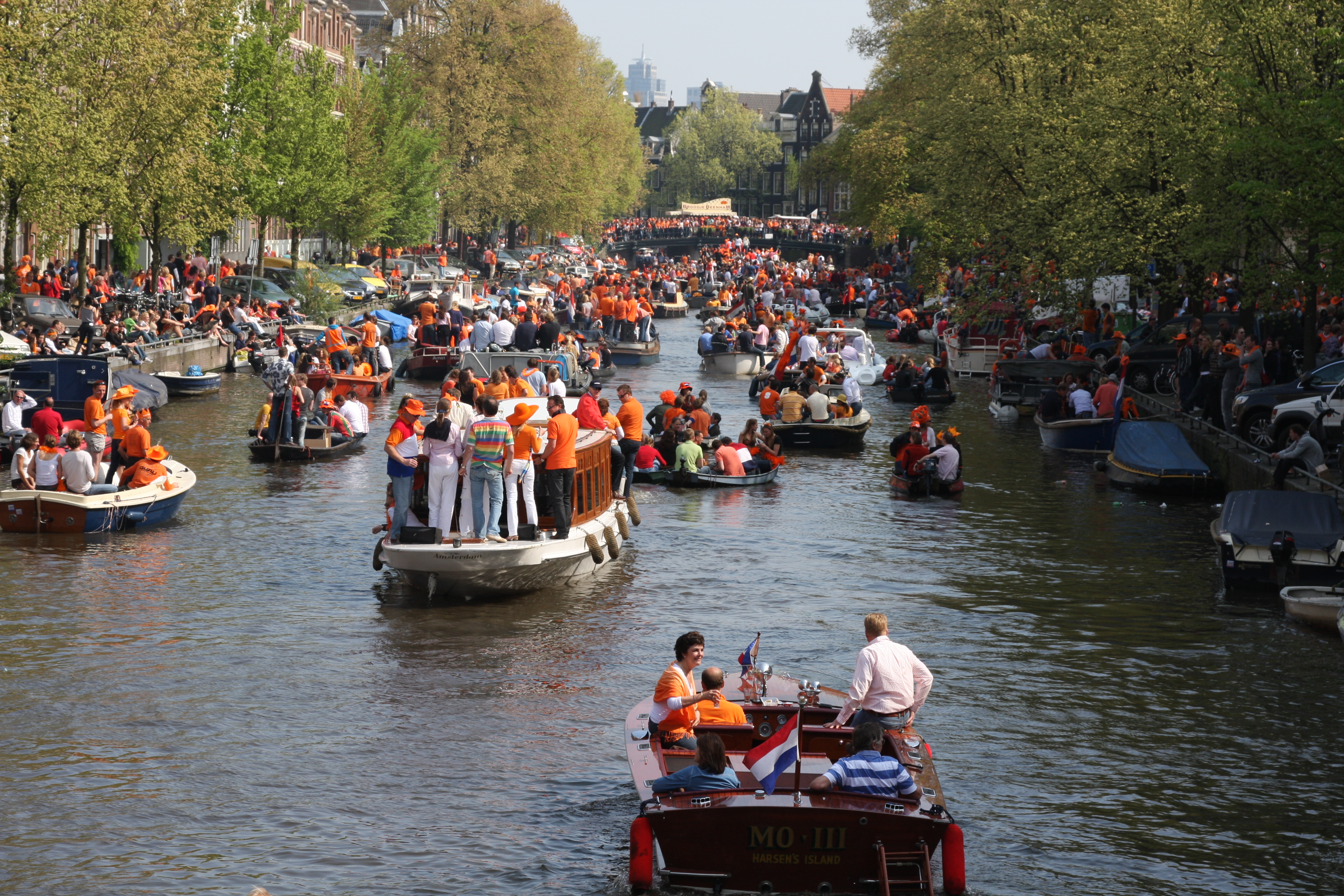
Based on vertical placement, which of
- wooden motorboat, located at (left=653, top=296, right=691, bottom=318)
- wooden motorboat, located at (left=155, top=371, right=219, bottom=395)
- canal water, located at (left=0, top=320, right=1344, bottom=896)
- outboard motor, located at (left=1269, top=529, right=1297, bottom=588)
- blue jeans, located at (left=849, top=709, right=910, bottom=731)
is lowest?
canal water, located at (left=0, top=320, right=1344, bottom=896)

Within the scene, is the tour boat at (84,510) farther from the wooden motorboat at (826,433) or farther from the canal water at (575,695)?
the wooden motorboat at (826,433)

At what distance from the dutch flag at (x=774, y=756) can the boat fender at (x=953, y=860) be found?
3.73 feet

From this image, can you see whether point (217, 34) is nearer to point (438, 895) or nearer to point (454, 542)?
point (454, 542)

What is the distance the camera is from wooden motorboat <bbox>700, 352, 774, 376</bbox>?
49.9 meters

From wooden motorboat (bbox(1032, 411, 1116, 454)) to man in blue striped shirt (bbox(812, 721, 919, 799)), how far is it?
24729 mm

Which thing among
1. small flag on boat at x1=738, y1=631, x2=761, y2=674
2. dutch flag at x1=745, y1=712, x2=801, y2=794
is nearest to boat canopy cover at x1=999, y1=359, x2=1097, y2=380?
small flag on boat at x1=738, y1=631, x2=761, y2=674

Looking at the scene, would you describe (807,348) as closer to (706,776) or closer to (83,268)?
(83,268)

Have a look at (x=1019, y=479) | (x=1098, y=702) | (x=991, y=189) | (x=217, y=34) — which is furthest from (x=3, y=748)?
(x=217, y=34)

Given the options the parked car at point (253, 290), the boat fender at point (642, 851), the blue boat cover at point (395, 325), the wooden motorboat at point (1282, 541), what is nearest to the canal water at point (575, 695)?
the wooden motorboat at point (1282, 541)

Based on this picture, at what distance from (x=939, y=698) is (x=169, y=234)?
38.9 m

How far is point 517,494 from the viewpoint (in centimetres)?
1927

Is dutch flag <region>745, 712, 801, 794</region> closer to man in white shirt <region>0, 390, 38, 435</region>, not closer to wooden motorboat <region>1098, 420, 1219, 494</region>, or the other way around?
wooden motorboat <region>1098, 420, 1219, 494</region>

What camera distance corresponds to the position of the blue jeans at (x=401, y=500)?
1914 cm

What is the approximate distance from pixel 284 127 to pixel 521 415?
145 feet
